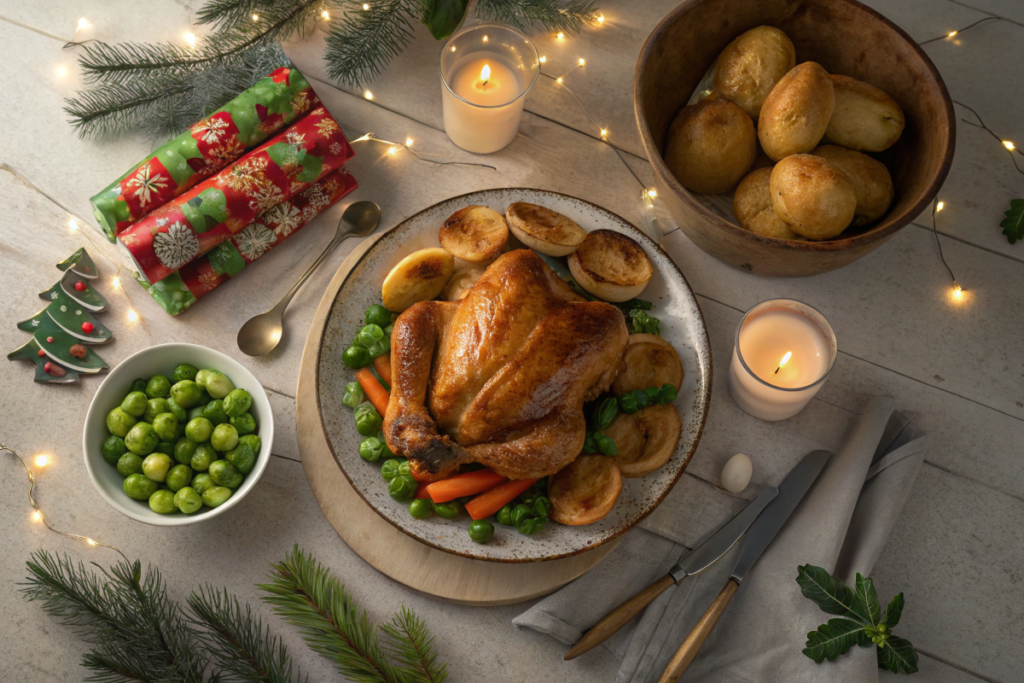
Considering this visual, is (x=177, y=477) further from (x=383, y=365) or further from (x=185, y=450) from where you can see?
(x=383, y=365)

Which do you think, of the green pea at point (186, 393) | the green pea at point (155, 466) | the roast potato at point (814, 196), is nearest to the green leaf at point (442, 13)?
the roast potato at point (814, 196)

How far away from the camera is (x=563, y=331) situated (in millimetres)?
2037

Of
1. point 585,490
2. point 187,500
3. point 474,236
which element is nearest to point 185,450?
point 187,500

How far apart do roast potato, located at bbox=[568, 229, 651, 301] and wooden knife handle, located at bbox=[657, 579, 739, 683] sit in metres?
1.00

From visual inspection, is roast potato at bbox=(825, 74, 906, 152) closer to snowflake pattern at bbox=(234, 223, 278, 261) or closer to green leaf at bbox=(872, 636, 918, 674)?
green leaf at bbox=(872, 636, 918, 674)

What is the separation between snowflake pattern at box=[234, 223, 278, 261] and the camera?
8.26 feet

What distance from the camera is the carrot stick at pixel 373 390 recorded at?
228 centimetres

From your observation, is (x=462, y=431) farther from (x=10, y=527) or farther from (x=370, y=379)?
(x=10, y=527)

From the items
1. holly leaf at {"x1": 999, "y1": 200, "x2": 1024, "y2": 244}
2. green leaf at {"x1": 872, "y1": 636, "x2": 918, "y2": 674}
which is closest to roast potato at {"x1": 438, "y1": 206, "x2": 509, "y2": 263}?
green leaf at {"x1": 872, "y1": 636, "x2": 918, "y2": 674}

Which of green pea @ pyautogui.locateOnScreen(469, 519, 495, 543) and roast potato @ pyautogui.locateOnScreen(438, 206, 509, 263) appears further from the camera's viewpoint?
roast potato @ pyautogui.locateOnScreen(438, 206, 509, 263)

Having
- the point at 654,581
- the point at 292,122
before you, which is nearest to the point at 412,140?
the point at 292,122

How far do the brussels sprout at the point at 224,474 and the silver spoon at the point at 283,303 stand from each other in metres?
0.45

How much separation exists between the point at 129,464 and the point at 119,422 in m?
0.14

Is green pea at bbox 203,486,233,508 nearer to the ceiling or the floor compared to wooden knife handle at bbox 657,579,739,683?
nearer to the ceiling
